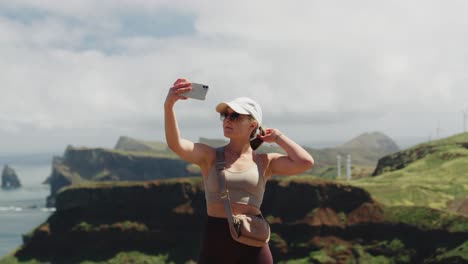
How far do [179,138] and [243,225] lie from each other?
131 cm

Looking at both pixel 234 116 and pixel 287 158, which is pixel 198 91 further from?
pixel 287 158

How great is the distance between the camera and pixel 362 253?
168875 mm

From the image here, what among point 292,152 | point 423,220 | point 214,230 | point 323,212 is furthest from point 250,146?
point 323,212

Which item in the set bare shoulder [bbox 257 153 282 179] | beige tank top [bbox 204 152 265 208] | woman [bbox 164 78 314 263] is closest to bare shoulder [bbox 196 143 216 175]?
woman [bbox 164 78 314 263]

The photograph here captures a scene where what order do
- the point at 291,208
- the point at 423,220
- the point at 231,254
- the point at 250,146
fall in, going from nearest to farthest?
the point at 231,254 < the point at 250,146 < the point at 423,220 < the point at 291,208

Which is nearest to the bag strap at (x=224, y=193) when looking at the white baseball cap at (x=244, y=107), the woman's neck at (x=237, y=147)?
the woman's neck at (x=237, y=147)

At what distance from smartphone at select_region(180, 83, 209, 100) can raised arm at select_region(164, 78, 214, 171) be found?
0.05 metres

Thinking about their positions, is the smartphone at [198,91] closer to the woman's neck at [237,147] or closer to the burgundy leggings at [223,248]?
the woman's neck at [237,147]

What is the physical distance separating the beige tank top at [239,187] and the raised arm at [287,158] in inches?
18.6

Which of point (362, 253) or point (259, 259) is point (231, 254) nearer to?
point (259, 259)

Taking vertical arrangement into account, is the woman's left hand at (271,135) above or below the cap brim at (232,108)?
below

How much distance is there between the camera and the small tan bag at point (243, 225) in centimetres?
817

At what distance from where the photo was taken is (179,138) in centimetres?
833

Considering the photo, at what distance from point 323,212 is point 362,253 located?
15.8 meters
